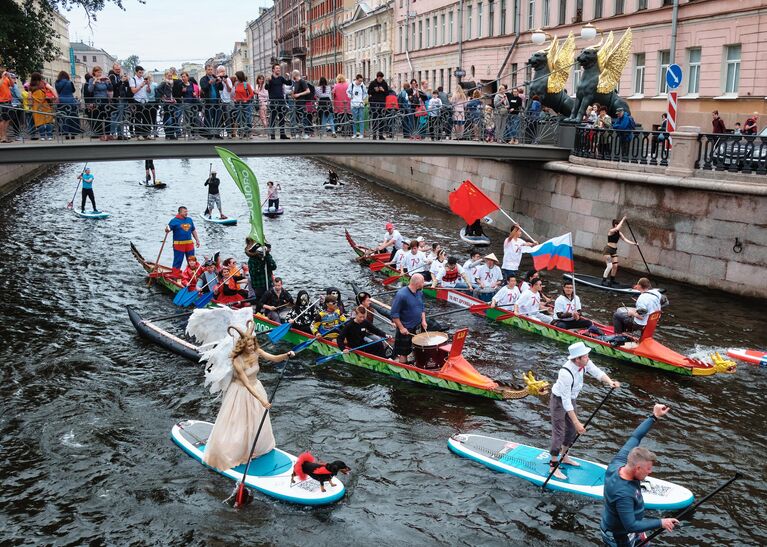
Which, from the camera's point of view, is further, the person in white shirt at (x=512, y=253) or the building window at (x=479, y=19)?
the building window at (x=479, y=19)

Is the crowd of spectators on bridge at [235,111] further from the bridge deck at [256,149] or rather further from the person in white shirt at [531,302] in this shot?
the person in white shirt at [531,302]

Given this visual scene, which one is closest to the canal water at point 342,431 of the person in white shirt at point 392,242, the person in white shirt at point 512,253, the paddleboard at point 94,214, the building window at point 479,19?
the person in white shirt at point 392,242

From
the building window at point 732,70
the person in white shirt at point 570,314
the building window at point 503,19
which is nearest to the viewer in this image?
the person in white shirt at point 570,314

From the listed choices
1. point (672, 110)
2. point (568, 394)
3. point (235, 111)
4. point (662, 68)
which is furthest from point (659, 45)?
point (568, 394)

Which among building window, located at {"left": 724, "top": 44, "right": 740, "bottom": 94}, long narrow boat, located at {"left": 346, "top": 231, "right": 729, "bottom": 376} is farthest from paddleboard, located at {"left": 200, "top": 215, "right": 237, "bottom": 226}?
building window, located at {"left": 724, "top": 44, "right": 740, "bottom": 94}

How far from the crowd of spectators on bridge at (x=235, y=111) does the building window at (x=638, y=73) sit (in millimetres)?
8405

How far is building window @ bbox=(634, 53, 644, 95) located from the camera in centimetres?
3238

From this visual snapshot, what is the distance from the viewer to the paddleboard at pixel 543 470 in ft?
31.2

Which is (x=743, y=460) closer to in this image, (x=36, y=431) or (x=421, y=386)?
(x=421, y=386)

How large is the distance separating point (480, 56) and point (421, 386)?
1517 inches

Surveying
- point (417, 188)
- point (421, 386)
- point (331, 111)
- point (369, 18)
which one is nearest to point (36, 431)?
point (421, 386)

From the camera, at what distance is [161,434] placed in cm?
1164

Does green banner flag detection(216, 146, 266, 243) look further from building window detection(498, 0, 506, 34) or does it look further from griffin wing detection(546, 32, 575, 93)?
building window detection(498, 0, 506, 34)

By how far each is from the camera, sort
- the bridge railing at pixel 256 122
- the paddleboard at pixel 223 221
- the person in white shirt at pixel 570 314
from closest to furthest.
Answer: the person in white shirt at pixel 570 314, the bridge railing at pixel 256 122, the paddleboard at pixel 223 221
